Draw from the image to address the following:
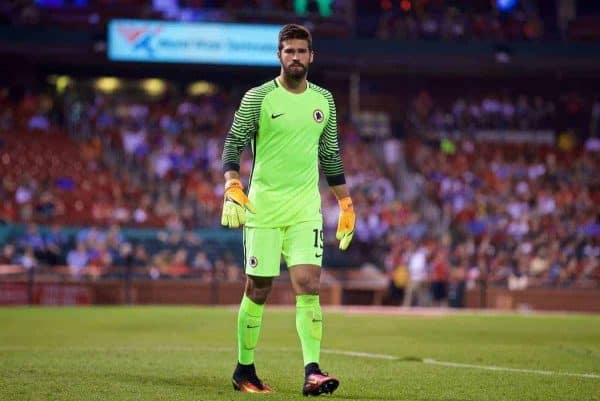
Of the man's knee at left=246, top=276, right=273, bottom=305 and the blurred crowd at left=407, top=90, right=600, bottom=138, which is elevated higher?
the blurred crowd at left=407, top=90, right=600, bottom=138

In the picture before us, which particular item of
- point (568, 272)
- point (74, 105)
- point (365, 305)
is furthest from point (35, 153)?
point (568, 272)

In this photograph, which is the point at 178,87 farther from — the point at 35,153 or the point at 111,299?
the point at 111,299

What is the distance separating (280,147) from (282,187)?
0.31 metres

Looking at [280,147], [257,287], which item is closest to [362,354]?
[257,287]

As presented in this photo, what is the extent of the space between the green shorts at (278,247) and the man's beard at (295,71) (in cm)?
113

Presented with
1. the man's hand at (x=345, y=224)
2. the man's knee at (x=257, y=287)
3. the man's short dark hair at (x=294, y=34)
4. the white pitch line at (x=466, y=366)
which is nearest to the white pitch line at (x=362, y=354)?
the white pitch line at (x=466, y=366)

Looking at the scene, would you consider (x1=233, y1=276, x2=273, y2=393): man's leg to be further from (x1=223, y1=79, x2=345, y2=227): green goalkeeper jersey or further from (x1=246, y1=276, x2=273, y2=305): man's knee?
(x1=223, y1=79, x2=345, y2=227): green goalkeeper jersey

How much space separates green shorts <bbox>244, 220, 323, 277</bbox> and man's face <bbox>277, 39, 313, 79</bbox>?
3.85ft

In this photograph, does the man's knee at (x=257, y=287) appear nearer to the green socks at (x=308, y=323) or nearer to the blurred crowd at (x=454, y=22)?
the green socks at (x=308, y=323)

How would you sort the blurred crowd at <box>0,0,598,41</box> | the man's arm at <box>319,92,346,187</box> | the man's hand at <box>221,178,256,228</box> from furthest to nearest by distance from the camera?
the blurred crowd at <box>0,0,598,41</box>
the man's arm at <box>319,92,346,187</box>
the man's hand at <box>221,178,256,228</box>

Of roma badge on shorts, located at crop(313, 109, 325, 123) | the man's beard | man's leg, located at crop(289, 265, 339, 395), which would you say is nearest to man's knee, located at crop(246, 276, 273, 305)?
man's leg, located at crop(289, 265, 339, 395)

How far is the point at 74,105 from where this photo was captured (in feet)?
118

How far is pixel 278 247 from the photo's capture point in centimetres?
843

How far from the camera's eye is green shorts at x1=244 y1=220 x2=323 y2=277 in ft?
27.5
